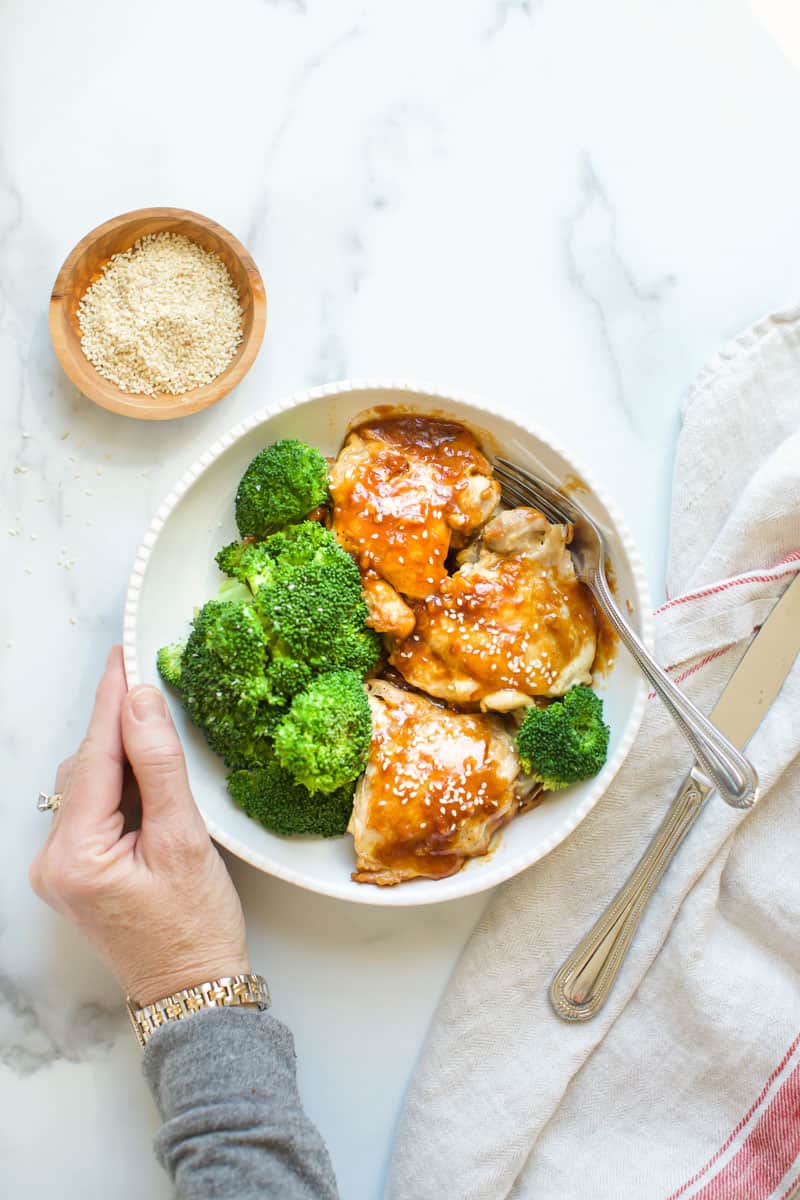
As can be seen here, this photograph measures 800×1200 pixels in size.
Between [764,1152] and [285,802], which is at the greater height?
[285,802]

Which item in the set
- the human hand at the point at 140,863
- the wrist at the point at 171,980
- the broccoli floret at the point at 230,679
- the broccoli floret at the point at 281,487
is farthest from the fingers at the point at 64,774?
the broccoli floret at the point at 281,487

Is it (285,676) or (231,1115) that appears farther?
(285,676)

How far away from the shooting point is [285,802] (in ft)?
8.13

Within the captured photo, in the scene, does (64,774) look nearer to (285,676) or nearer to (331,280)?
(285,676)

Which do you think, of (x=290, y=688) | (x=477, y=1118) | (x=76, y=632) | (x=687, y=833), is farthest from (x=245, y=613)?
(x=477, y=1118)

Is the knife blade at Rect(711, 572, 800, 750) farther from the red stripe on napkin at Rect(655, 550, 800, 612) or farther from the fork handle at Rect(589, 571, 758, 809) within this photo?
the fork handle at Rect(589, 571, 758, 809)

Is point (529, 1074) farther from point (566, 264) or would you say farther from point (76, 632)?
point (566, 264)

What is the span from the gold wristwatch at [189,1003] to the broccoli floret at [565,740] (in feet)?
2.90

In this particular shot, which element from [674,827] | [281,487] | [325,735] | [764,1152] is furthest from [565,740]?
[764,1152]

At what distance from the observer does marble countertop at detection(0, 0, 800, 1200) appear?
2705 mm

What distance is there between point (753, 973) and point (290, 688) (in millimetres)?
1426

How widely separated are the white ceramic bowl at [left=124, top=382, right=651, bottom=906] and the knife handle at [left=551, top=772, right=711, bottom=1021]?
29 centimetres

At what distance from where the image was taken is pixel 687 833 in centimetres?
262

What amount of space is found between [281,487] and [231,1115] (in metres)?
1.45
